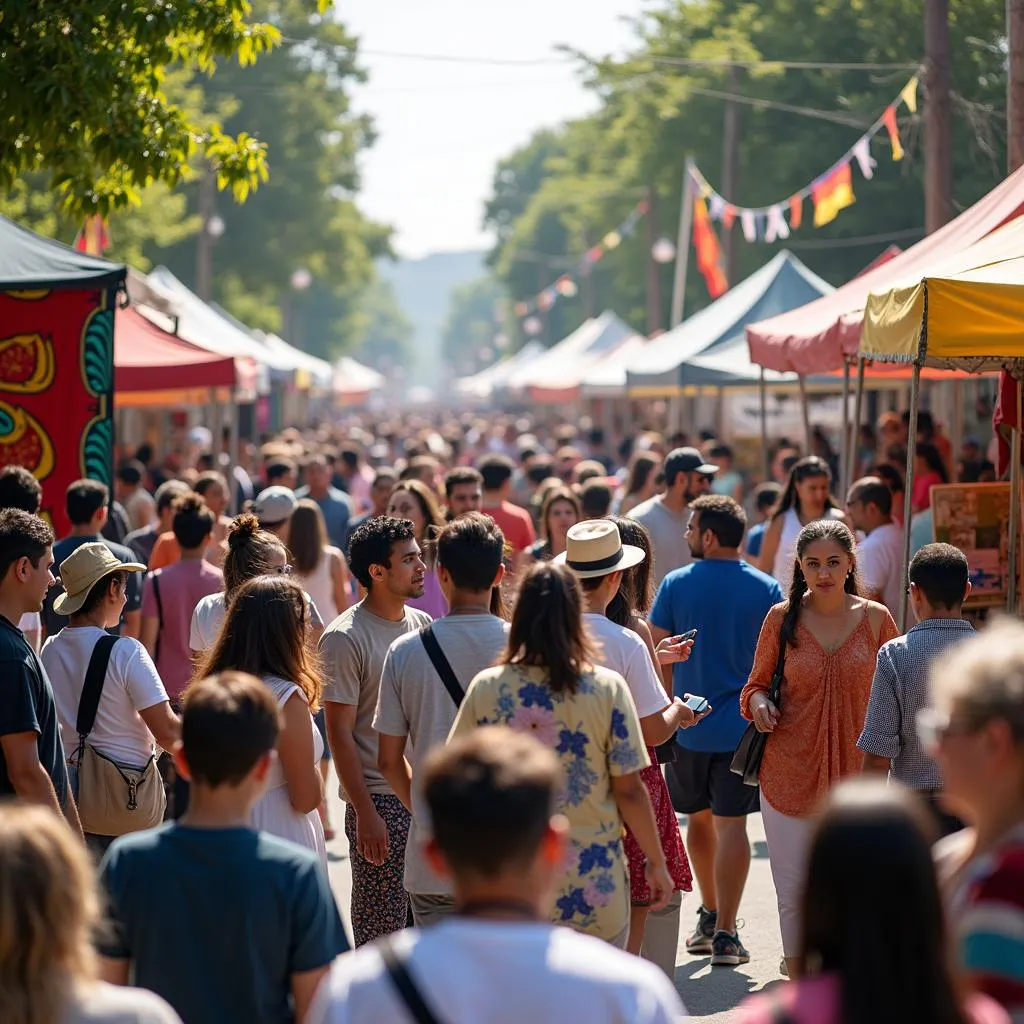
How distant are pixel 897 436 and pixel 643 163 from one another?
32145 millimetres

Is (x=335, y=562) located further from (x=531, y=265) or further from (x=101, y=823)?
(x=531, y=265)

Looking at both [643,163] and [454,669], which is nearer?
[454,669]

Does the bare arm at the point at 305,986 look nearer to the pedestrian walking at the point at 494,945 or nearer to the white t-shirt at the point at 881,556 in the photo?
the pedestrian walking at the point at 494,945

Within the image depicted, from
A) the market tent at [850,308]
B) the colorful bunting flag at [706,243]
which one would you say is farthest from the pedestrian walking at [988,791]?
the colorful bunting flag at [706,243]

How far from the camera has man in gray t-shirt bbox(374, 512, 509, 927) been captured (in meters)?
5.04

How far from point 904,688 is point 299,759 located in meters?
1.94

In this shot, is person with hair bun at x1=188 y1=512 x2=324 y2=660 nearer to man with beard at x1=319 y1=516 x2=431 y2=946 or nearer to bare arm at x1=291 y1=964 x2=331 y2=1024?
man with beard at x1=319 y1=516 x2=431 y2=946

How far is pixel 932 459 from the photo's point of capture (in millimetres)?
12250

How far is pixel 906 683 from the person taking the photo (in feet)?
18.1

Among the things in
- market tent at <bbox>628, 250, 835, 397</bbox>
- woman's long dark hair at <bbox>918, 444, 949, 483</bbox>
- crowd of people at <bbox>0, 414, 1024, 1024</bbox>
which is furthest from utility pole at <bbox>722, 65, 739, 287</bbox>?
crowd of people at <bbox>0, 414, 1024, 1024</bbox>

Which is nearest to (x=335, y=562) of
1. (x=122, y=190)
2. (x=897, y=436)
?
(x=122, y=190)

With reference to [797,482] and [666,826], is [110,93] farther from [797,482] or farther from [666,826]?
[666,826]

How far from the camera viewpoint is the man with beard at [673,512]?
9961mm

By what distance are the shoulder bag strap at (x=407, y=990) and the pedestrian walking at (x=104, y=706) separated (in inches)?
121
